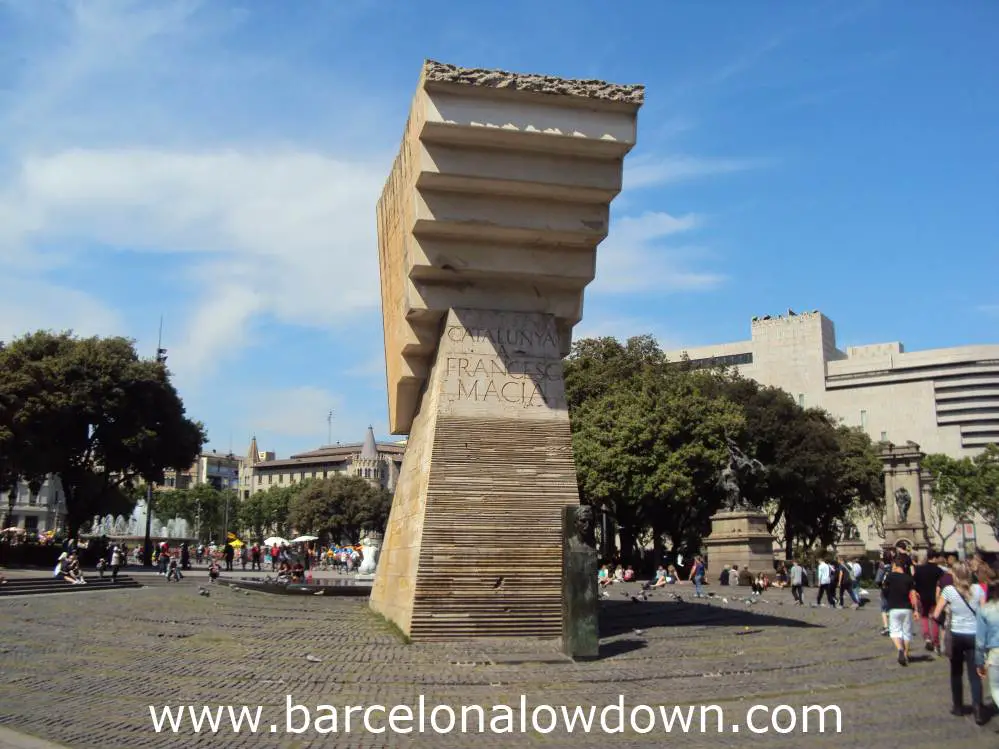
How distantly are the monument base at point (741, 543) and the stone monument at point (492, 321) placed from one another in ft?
61.9

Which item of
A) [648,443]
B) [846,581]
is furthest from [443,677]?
[648,443]

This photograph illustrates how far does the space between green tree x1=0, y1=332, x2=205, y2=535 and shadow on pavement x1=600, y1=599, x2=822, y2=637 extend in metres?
25.9

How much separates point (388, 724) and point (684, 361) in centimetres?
4590

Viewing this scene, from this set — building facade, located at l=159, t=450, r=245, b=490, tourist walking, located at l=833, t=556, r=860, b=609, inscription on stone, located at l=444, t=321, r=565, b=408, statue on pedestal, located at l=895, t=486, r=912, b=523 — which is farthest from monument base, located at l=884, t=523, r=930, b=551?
building facade, located at l=159, t=450, r=245, b=490

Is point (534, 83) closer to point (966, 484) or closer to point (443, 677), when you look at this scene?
point (443, 677)

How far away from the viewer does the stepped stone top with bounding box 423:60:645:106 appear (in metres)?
13.7

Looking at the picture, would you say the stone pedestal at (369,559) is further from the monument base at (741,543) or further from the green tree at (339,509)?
the green tree at (339,509)

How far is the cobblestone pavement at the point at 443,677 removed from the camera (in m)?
7.68

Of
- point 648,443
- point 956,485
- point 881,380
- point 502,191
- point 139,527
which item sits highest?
point 881,380

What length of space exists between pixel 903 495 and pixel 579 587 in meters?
39.7

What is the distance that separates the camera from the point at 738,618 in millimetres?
16234

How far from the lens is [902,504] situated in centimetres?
4575

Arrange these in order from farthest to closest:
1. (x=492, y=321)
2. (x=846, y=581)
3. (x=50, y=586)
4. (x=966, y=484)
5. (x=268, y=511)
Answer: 1. (x=268, y=511)
2. (x=966, y=484)
3. (x=50, y=586)
4. (x=846, y=581)
5. (x=492, y=321)

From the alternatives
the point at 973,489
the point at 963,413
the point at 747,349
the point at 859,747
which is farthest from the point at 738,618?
the point at 963,413
